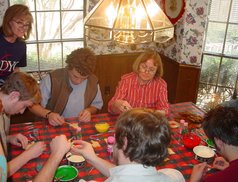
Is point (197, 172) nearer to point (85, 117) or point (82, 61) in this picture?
point (85, 117)

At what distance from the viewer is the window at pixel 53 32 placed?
4.07 m

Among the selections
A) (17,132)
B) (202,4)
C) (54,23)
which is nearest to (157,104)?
(17,132)

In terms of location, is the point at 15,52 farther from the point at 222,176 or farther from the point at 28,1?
the point at 222,176

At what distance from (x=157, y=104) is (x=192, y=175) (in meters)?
1.14

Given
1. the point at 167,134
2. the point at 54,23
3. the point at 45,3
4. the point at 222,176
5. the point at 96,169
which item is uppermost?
the point at 45,3

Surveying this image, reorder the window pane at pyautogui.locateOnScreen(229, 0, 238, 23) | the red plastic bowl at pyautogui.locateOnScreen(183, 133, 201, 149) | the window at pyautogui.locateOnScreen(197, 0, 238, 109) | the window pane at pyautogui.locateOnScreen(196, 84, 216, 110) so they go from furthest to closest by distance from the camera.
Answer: the window pane at pyautogui.locateOnScreen(196, 84, 216, 110) < the window at pyautogui.locateOnScreen(197, 0, 238, 109) < the window pane at pyautogui.locateOnScreen(229, 0, 238, 23) < the red plastic bowl at pyautogui.locateOnScreen(183, 133, 201, 149)

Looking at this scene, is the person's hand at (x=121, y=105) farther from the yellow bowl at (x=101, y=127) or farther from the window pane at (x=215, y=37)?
the window pane at (x=215, y=37)

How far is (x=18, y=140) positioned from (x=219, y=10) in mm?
3074

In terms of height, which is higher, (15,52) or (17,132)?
(15,52)

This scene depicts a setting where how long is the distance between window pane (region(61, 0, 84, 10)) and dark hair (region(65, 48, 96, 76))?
1.78 m

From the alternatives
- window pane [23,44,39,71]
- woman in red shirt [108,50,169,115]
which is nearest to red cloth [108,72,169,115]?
woman in red shirt [108,50,169,115]

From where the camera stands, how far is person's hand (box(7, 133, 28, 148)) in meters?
2.15

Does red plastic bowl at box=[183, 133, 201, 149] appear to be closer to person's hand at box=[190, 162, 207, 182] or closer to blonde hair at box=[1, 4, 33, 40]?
person's hand at box=[190, 162, 207, 182]

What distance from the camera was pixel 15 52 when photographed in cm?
309
